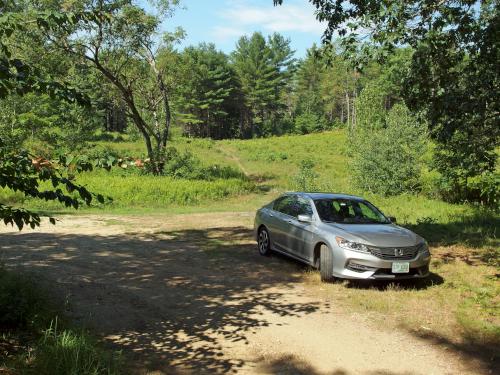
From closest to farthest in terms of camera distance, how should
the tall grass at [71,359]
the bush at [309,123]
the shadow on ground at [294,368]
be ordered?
the tall grass at [71,359] < the shadow on ground at [294,368] < the bush at [309,123]

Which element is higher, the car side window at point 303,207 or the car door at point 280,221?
the car side window at point 303,207

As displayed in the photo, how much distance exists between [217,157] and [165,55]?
22.1 meters

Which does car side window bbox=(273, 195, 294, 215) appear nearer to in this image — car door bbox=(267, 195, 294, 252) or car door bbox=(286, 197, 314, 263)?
car door bbox=(267, 195, 294, 252)

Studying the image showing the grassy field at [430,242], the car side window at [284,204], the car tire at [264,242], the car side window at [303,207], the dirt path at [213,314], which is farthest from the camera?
the car tire at [264,242]

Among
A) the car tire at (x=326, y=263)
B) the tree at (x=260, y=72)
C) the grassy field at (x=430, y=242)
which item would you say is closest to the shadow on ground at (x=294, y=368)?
the grassy field at (x=430, y=242)

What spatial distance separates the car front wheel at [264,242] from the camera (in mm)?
10578

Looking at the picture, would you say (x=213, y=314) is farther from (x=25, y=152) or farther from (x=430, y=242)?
(x=430, y=242)

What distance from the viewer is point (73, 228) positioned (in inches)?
599

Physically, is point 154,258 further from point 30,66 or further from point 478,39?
point 478,39

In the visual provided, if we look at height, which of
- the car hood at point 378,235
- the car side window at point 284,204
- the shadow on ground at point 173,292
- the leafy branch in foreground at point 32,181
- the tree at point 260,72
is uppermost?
the tree at point 260,72

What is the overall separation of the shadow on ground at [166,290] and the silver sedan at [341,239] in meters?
0.56

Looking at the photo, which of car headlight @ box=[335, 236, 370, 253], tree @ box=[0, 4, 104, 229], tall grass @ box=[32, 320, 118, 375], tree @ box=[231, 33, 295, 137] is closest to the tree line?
tree @ box=[0, 4, 104, 229]

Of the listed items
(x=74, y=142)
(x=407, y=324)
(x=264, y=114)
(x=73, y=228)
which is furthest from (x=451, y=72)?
(x=264, y=114)

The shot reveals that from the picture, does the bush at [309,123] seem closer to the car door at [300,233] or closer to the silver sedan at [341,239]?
the silver sedan at [341,239]
